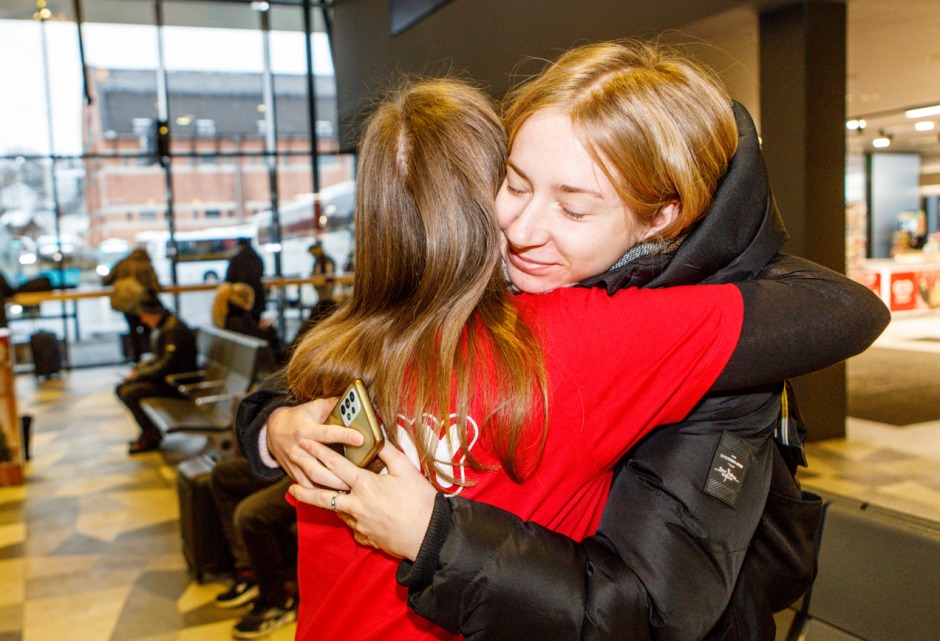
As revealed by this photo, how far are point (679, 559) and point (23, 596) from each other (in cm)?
376

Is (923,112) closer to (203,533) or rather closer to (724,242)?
(203,533)

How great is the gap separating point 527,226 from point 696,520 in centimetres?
46

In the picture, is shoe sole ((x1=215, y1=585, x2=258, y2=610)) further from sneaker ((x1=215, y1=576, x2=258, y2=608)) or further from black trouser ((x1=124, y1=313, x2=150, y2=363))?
black trouser ((x1=124, y1=313, x2=150, y2=363))

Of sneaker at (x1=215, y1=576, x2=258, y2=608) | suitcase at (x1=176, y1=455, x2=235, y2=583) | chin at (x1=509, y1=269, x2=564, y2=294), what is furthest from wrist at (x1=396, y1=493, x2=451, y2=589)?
suitcase at (x1=176, y1=455, x2=235, y2=583)

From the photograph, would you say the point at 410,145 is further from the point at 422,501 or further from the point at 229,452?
the point at 229,452

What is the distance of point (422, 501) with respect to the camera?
85 centimetres

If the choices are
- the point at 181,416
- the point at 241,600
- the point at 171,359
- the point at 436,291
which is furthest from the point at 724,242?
the point at 171,359

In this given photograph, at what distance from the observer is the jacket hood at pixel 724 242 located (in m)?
A: 1.00

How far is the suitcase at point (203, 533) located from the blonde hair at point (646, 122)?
3.16m

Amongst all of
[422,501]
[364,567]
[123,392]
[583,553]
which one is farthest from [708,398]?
[123,392]

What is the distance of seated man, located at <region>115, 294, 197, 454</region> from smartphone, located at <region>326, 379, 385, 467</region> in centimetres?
567

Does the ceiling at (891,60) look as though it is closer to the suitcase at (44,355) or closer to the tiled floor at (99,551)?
the tiled floor at (99,551)

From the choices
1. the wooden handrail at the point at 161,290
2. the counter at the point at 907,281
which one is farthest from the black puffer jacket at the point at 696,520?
the counter at the point at 907,281

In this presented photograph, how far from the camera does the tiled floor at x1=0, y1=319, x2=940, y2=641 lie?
321 centimetres
